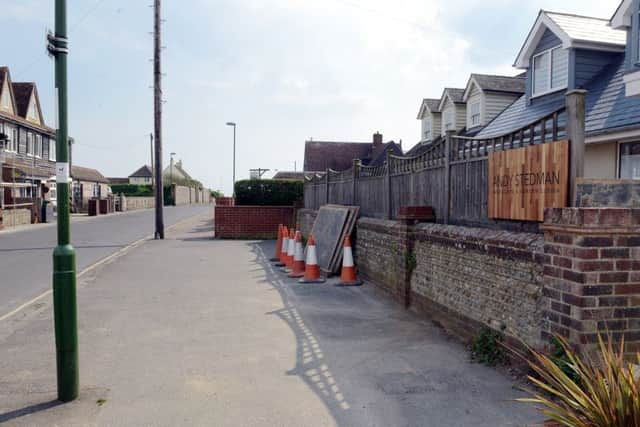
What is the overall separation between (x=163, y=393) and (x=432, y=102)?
71.1ft

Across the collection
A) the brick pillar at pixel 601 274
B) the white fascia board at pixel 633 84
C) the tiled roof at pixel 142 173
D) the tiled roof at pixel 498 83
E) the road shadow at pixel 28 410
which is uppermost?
the tiled roof at pixel 142 173

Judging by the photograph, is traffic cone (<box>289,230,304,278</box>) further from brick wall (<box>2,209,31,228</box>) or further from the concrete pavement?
brick wall (<box>2,209,31,228</box>)

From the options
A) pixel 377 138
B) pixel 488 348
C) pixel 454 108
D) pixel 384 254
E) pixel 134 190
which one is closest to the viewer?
pixel 488 348

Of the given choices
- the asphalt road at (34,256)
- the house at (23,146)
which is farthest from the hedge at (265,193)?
the house at (23,146)

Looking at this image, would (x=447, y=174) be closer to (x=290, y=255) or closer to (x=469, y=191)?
(x=469, y=191)

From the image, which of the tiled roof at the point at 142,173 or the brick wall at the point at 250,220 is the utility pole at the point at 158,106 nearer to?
the brick wall at the point at 250,220

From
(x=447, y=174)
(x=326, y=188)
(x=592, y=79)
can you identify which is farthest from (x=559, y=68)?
(x=447, y=174)

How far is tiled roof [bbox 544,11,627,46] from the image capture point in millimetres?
12523

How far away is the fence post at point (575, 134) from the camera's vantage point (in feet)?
13.5

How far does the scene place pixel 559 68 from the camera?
13164 mm

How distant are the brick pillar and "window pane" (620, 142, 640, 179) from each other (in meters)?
7.75

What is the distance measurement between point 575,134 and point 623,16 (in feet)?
27.8

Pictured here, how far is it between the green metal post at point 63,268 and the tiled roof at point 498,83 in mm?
16074

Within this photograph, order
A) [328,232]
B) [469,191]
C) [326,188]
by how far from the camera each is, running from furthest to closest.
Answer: [326,188] < [328,232] < [469,191]
